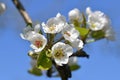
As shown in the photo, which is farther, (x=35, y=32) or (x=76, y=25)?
(x=76, y=25)

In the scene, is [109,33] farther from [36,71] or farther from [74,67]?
[36,71]

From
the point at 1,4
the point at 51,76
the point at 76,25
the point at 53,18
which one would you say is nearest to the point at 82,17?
the point at 76,25

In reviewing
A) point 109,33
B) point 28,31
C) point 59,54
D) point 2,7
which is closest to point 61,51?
point 59,54

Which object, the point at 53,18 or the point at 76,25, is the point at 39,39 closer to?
the point at 53,18

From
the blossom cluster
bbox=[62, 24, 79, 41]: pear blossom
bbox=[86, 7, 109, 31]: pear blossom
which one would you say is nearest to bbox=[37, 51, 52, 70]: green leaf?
the blossom cluster

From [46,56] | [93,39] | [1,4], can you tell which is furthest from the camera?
[1,4]

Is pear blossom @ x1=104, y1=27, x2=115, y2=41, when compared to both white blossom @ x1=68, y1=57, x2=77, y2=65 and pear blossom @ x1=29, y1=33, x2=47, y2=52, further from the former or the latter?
pear blossom @ x1=29, y1=33, x2=47, y2=52
